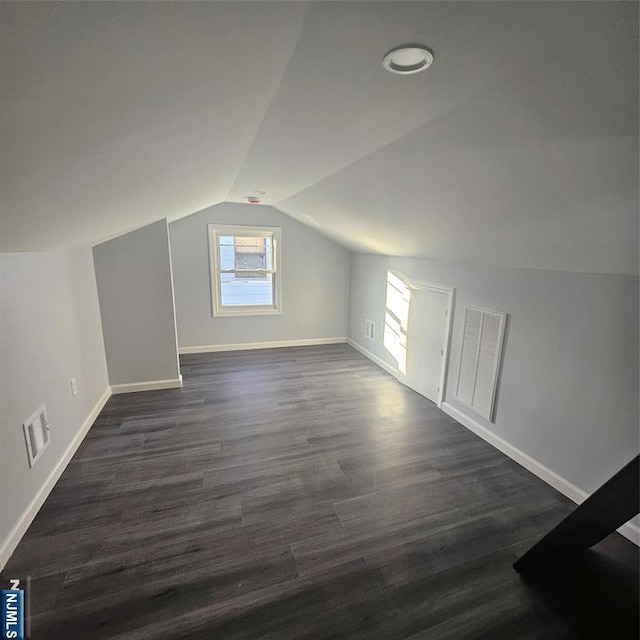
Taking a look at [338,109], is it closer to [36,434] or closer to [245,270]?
[36,434]

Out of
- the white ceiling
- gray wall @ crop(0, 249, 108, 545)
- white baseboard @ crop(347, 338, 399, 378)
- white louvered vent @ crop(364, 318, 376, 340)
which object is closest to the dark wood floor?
gray wall @ crop(0, 249, 108, 545)

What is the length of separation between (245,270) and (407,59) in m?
4.35

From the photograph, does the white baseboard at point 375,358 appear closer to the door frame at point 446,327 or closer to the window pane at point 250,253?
the door frame at point 446,327

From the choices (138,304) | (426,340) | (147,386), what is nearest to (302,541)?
(426,340)

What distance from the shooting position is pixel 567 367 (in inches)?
87.8

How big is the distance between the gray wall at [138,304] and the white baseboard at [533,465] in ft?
10.4

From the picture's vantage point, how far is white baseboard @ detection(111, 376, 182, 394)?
3639 millimetres

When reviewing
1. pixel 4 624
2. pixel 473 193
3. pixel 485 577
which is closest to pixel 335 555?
pixel 485 577

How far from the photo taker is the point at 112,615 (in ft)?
4.85

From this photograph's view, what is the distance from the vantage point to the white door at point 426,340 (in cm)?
340

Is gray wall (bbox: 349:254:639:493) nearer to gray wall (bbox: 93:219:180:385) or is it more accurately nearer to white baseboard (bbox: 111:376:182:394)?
gray wall (bbox: 93:219:180:385)

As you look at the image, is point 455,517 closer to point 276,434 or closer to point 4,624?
point 276,434

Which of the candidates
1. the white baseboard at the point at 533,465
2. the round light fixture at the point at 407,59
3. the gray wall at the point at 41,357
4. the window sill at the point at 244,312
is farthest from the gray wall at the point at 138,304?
the white baseboard at the point at 533,465

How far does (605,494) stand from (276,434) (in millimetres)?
2261
